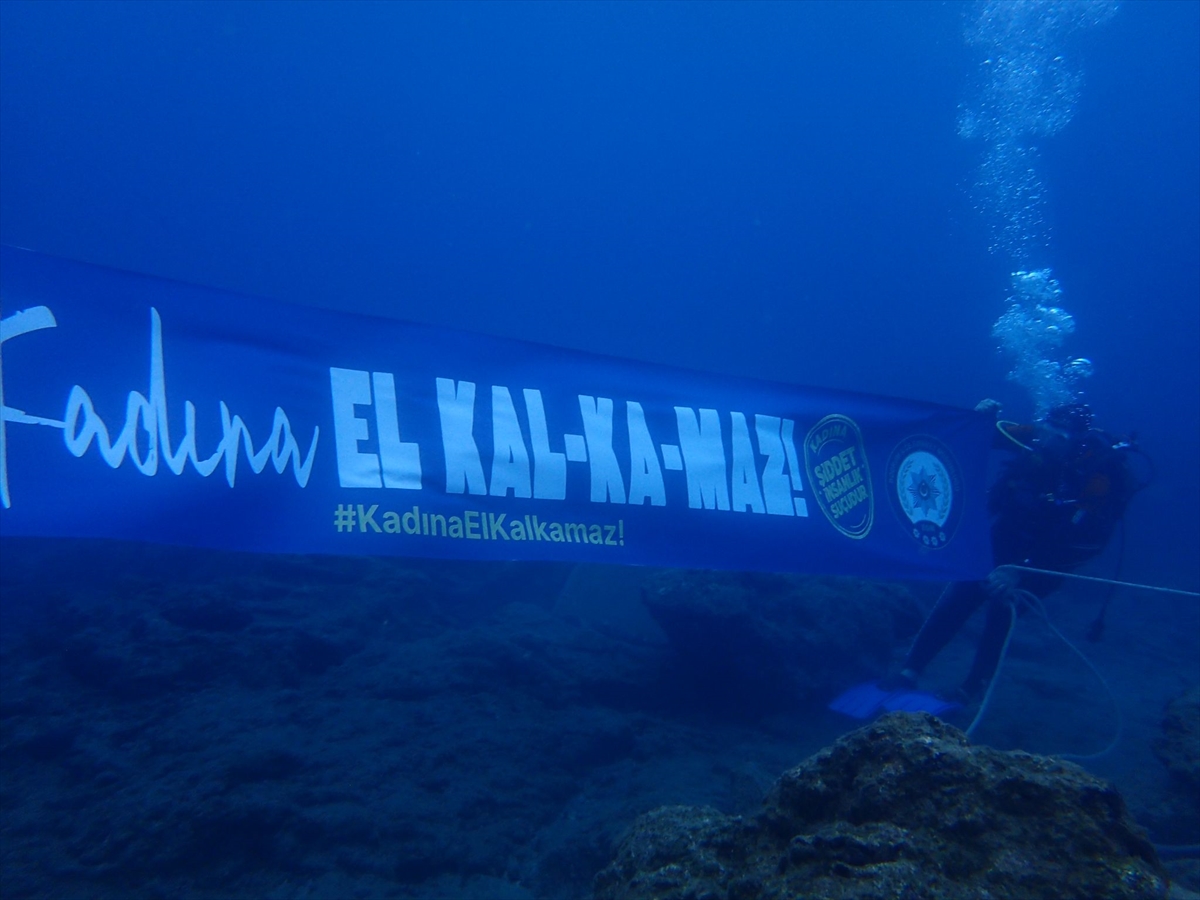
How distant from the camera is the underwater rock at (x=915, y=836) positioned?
1.40 metres

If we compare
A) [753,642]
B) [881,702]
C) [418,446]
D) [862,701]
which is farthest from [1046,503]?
[418,446]

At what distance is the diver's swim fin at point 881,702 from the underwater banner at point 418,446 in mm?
960

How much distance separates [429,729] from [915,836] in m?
4.06

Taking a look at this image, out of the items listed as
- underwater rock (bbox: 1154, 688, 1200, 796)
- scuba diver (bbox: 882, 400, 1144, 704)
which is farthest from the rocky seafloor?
scuba diver (bbox: 882, 400, 1144, 704)

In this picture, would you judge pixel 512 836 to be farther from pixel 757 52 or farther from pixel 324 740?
pixel 757 52

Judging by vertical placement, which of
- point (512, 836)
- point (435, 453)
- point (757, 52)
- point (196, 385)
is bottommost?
point (512, 836)

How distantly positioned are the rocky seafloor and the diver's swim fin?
378 mm

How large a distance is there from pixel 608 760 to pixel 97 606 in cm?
498

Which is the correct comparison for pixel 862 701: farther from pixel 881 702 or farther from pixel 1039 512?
pixel 1039 512

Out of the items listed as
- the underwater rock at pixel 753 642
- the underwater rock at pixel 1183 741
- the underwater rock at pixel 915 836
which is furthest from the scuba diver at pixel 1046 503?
the underwater rock at pixel 915 836

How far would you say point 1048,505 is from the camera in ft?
16.8

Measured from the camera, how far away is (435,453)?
329 cm

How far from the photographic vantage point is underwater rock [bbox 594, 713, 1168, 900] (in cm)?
140

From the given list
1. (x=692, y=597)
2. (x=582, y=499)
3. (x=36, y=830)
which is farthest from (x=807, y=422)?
(x=36, y=830)
